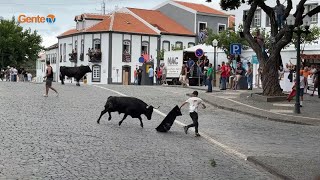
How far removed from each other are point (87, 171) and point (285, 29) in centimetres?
→ 1880

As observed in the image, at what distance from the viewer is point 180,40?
247ft

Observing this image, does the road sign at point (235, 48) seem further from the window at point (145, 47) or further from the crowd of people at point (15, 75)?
the window at point (145, 47)

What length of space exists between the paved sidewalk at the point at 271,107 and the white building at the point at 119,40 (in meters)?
42.0

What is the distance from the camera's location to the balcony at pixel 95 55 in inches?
2783

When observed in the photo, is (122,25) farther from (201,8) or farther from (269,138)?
(269,138)

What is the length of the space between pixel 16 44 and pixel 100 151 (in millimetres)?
76778

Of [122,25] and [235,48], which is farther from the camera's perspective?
[122,25]

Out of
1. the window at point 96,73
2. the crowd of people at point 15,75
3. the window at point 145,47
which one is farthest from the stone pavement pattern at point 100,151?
the window at point 145,47

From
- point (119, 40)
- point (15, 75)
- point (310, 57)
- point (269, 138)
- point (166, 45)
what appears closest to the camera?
point (269, 138)

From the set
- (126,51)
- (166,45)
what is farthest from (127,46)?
(166,45)

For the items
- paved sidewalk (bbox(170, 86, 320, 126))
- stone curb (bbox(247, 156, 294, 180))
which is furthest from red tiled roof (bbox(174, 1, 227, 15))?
stone curb (bbox(247, 156, 294, 180))

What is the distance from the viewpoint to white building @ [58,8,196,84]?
233 ft

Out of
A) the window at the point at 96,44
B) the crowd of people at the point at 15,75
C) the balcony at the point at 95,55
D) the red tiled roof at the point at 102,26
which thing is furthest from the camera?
the window at the point at 96,44

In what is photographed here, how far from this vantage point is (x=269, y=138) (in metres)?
15.5
